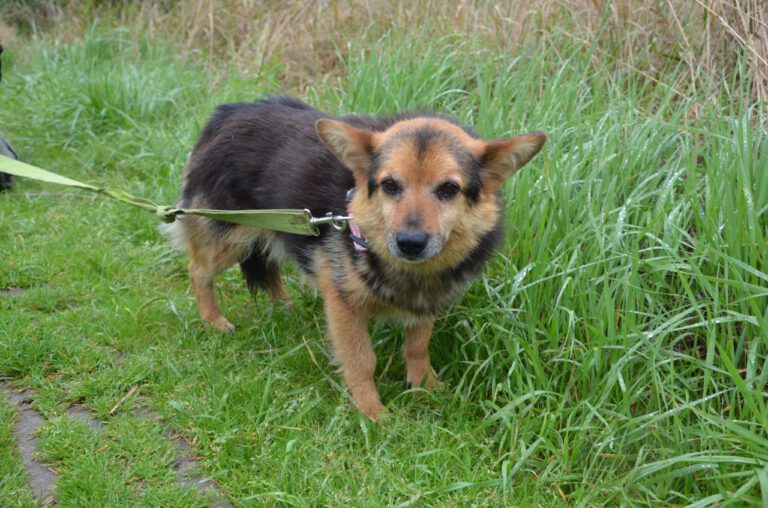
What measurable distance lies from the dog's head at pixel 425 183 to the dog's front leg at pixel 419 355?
392mm

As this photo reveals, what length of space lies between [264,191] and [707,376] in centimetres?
229

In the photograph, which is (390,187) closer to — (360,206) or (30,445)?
(360,206)

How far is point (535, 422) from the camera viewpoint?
10.3ft

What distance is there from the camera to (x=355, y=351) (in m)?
3.46

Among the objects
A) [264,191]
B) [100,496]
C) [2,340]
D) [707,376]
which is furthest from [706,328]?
[2,340]

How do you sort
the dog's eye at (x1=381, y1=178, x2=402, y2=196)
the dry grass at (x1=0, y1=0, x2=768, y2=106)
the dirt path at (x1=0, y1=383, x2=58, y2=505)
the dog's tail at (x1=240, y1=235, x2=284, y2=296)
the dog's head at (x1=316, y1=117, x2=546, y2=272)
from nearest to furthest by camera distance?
1. the dirt path at (x1=0, y1=383, x2=58, y2=505)
2. the dog's head at (x1=316, y1=117, x2=546, y2=272)
3. the dog's eye at (x1=381, y1=178, x2=402, y2=196)
4. the dog's tail at (x1=240, y1=235, x2=284, y2=296)
5. the dry grass at (x1=0, y1=0, x2=768, y2=106)

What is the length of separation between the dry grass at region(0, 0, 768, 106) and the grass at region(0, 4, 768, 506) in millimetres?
142

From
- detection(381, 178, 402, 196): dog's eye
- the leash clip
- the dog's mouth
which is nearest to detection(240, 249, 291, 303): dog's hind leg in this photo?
the leash clip

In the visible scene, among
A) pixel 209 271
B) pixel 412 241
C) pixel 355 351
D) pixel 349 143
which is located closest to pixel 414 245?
pixel 412 241

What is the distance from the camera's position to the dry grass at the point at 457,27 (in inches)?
166

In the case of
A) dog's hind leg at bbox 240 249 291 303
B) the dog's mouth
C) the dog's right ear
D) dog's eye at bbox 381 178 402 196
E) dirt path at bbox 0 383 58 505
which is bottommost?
dirt path at bbox 0 383 58 505

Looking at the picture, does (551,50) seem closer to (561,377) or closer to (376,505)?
(561,377)

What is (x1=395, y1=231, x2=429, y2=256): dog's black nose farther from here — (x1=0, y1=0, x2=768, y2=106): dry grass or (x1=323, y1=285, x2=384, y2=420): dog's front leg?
Answer: (x1=0, y1=0, x2=768, y2=106): dry grass

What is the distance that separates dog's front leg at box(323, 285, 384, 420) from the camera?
A: 3.45 m
